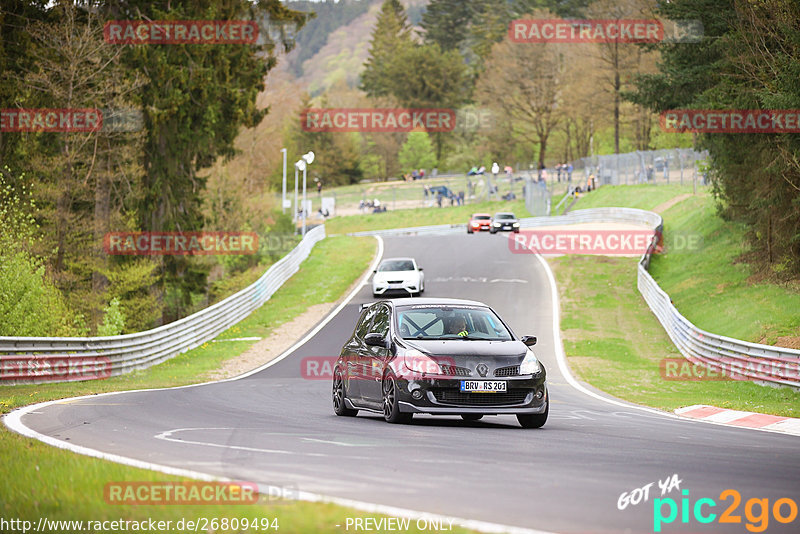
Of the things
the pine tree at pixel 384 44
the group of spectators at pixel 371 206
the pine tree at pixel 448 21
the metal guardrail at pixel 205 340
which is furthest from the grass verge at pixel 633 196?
the pine tree at pixel 448 21

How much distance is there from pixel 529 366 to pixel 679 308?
83.6 ft

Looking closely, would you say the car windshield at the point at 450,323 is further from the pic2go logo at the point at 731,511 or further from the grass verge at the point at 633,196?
the grass verge at the point at 633,196

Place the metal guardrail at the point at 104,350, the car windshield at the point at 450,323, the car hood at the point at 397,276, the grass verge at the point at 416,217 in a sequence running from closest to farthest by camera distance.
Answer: the car windshield at the point at 450,323
the metal guardrail at the point at 104,350
the car hood at the point at 397,276
the grass verge at the point at 416,217

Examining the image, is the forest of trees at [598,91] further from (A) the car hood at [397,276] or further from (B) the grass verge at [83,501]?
(B) the grass verge at [83,501]

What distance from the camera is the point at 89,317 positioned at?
3928 centimetres

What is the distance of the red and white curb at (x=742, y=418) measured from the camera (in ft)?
46.8

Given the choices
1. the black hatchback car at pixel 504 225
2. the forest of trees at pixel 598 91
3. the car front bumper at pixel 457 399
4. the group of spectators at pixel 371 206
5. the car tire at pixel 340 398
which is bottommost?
the car tire at pixel 340 398

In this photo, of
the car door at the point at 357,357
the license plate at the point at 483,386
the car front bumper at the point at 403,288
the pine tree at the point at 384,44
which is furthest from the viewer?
the pine tree at the point at 384,44

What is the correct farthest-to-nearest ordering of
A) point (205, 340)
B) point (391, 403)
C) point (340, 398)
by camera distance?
point (205, 340) → point (340, 398) → point (391, 403)

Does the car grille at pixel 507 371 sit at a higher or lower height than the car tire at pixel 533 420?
higher

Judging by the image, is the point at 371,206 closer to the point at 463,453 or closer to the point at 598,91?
the point at 598,91

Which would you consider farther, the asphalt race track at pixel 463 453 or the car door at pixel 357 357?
the car door at pixel 357 357

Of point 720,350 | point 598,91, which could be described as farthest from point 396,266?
point 598,91

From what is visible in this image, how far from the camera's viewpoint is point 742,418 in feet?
51.5
